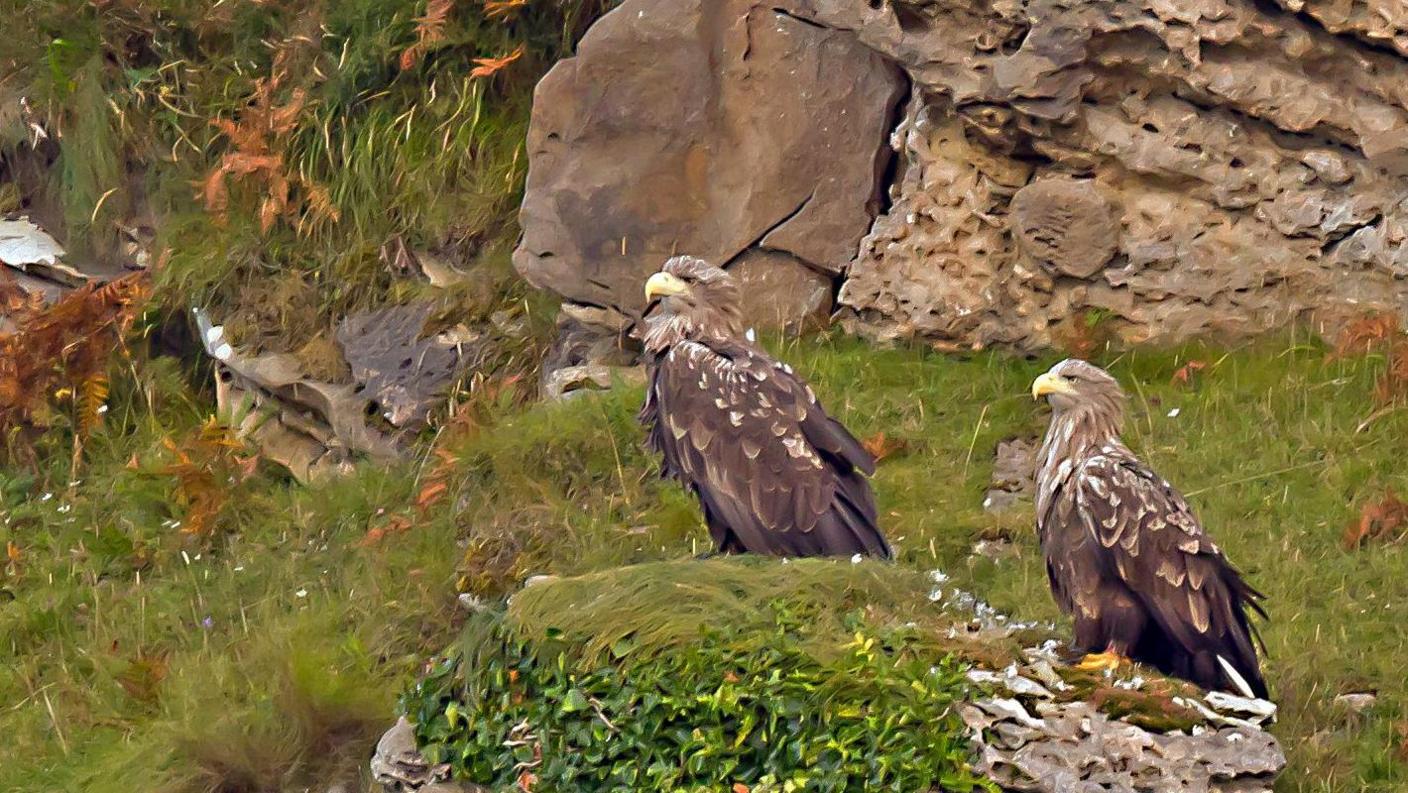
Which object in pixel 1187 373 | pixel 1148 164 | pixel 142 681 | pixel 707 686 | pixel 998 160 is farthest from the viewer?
pixel 998 160

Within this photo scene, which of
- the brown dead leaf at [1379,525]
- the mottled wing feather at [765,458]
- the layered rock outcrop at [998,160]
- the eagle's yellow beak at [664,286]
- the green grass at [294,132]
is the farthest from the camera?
the green grass at [294,132]

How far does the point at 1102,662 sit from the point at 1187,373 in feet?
10.4

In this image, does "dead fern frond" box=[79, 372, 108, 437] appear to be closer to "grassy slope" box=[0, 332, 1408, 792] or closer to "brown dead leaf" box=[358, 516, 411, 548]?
"grassy slope" box=[0, 332, 1408, 792]

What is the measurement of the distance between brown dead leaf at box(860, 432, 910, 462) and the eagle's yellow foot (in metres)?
2.74

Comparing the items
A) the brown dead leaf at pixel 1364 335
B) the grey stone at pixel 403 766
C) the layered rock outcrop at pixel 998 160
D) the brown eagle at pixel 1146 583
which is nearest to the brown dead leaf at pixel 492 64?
the layered rock outcrop at pixel 998 160


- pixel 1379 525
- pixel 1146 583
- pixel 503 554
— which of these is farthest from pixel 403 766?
pixel 1379 525

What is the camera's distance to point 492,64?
392 inches

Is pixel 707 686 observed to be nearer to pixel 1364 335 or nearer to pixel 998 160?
pixel 1364 335

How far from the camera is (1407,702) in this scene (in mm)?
6117

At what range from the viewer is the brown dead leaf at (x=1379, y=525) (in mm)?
7020

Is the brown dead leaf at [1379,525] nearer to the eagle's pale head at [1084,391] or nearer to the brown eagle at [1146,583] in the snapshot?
the eagle's pale head at [1084,391]

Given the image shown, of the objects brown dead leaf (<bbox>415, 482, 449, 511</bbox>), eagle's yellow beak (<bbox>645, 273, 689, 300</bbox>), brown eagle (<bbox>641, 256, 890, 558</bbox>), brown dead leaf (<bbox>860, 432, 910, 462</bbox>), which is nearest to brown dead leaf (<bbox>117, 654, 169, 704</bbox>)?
brown dead leaf (<bbox>415, 482, 449, 511</bbox>)

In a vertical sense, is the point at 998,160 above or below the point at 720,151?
above

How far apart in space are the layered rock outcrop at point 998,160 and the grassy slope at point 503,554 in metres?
0.33
